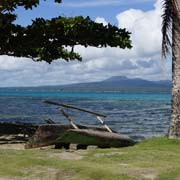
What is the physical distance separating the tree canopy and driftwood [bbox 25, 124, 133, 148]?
5.03 metres

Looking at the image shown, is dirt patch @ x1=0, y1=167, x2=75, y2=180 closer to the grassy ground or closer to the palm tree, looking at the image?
the grassy ground

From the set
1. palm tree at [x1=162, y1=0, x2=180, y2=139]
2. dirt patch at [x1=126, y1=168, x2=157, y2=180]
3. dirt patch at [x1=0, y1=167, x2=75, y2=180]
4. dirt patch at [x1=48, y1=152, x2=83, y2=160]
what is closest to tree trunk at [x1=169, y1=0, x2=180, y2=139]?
palm tree at [x1=162, y1=0, x2=180, y2=139]

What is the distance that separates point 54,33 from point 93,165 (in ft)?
39.1

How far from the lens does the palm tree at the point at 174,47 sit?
20.5 meters

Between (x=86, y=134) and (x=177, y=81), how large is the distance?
423 cm

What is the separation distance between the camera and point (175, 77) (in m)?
20.5

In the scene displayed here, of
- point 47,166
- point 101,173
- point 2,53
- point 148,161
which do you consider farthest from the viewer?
point 2,53

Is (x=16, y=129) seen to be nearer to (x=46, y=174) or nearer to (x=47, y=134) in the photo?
(x=47, y=134)

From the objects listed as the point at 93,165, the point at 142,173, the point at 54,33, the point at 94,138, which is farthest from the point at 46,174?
the point at 54,33

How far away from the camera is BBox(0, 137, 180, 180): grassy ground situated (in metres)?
13.7

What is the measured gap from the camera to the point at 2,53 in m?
28.3

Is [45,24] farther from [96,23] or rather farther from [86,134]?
[86,134]

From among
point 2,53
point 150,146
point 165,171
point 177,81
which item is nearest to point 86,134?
point 150,146

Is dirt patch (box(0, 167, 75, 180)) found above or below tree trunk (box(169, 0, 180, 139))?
below
